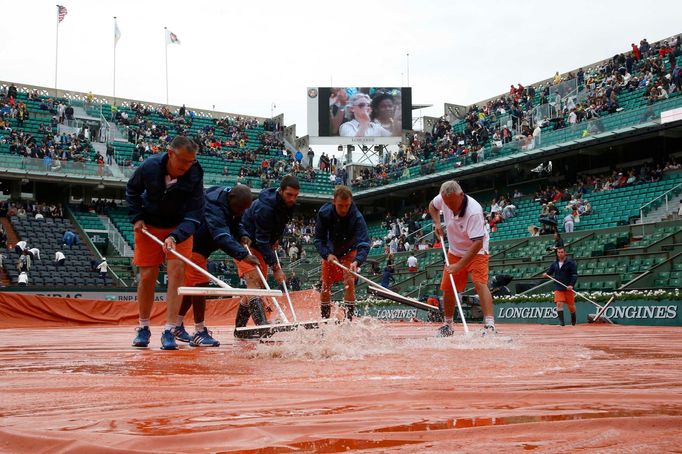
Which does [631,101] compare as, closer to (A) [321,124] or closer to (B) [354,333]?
(A) [321,124]

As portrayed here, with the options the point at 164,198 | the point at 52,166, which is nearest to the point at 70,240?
the point at 52,166

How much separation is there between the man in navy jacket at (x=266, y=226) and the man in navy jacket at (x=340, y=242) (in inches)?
32.1

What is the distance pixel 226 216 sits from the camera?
25.4 ft

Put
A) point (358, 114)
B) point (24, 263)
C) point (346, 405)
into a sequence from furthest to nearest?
point (358, 114) < point (24, 263) < point (346, 405)

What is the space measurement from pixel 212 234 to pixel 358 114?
37301mm

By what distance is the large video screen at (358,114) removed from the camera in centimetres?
4362

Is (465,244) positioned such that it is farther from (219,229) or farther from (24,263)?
(24,263)

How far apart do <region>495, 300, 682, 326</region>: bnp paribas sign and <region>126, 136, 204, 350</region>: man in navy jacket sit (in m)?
11.7

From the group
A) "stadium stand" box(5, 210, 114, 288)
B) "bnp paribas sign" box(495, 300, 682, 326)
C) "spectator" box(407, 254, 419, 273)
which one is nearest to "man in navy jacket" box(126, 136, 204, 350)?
"bnp paribas sign" box(495, 300, 682, 326)

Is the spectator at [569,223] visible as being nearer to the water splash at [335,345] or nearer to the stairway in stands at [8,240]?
the water splash at [335,345]

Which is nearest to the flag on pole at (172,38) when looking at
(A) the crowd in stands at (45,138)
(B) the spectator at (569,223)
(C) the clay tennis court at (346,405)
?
(A) the crowd in stands at (45,138)

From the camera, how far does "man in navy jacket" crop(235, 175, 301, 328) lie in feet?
25.6

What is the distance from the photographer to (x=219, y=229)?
24.3 feet

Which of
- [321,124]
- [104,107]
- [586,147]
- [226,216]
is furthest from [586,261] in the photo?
[104,107]
